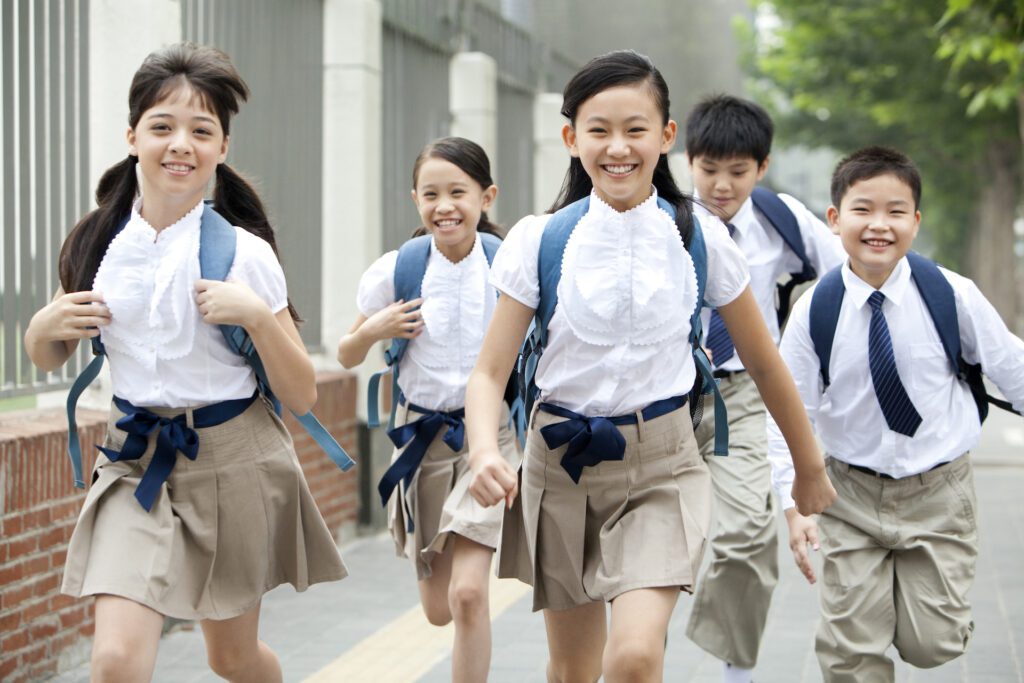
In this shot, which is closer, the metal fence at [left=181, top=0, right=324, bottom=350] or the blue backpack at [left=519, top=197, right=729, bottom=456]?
the blue backpack at [left=519, top=197, right=729, bottom=456]

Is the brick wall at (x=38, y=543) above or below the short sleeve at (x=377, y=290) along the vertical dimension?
below

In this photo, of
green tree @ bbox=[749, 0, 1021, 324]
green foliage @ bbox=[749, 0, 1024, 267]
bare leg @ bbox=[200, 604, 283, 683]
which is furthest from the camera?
green tree @ bbox=[749, 0, 1021, 324]

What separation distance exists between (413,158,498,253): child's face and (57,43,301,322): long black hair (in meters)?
1.34

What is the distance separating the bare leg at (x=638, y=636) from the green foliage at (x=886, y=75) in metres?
20.2

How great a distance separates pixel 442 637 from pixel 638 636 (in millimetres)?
3167

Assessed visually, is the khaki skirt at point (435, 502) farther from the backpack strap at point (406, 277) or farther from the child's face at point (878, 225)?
the child's face at point (878, 225)

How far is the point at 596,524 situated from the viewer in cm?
404

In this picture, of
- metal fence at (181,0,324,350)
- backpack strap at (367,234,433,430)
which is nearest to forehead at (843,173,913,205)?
backpack strap at (367,234,433,430)

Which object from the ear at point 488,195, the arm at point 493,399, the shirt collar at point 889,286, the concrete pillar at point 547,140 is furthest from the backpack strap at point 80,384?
the concrete pillar at point 547,140

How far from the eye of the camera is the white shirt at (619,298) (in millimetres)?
3891

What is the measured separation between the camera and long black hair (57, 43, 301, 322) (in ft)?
13.2

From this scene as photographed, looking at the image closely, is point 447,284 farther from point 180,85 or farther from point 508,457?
point 180,85

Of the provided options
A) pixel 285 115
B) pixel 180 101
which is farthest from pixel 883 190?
pixel 285 115

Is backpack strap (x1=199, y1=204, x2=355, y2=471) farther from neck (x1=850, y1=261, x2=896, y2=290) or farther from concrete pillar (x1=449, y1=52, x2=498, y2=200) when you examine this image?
concrete pillar (x1=449, y1=52, x2=498, y2=200)
